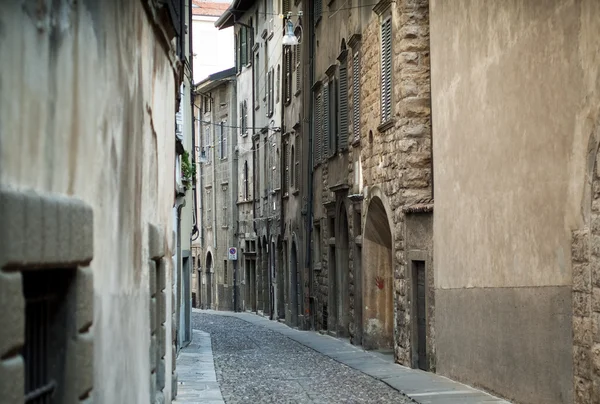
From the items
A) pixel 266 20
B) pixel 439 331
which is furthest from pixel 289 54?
pixel 439 331

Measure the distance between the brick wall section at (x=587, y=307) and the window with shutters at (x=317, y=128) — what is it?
17.4m

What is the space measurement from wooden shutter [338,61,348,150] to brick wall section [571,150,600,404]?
13578mm

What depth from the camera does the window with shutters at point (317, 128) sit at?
27859 mm

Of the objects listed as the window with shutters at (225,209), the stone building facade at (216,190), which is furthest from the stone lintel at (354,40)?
the window with shutters at (225,209)

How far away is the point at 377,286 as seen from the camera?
21.3 meters

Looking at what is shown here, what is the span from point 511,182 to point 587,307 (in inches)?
106

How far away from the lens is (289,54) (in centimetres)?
3334

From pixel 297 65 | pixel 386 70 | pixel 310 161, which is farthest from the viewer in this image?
pixel 297 65

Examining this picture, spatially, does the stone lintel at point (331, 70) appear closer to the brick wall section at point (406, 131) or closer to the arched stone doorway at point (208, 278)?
the brick wall section at point (406, 131)

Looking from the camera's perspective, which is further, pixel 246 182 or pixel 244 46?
pixel 244 46

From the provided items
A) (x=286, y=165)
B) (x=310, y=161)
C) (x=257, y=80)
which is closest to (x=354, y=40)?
(x=310, y=161)

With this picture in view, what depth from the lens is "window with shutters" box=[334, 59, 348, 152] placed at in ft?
78.8

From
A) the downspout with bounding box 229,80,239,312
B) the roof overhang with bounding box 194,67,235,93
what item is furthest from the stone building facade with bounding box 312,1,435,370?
the roof overhang with bounding box 194,67,235,93

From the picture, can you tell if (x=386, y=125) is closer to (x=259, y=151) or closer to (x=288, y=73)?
(x=288, y=73)
